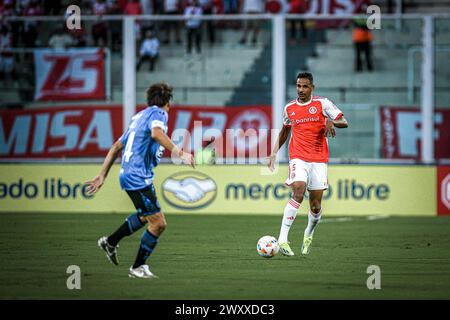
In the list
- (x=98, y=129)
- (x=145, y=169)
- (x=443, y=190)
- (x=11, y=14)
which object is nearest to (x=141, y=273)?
(x=145, y=169)

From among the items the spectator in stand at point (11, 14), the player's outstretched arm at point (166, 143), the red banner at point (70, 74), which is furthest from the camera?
the red banner at point (70, 74)

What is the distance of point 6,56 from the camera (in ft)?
78.4

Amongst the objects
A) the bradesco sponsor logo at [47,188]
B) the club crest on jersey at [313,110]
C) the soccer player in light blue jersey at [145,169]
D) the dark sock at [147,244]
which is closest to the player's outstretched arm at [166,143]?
the soccer player in light blue jersey at [145,169]

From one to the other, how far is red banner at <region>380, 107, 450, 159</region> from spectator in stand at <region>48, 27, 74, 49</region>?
7.14 m

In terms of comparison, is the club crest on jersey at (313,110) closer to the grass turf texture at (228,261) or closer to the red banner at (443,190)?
the grass turf texture at (228,261)

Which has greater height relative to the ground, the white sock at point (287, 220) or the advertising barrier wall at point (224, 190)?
the white sock at point (287, 220)

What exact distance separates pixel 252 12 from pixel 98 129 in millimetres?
5153

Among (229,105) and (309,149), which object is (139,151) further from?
(229,105)

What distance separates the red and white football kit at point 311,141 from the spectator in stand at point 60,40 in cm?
1042

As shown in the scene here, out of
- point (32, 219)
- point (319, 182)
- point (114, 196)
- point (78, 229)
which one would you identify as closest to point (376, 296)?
point (319, 182)

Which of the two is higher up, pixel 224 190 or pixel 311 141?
pixel 311 141

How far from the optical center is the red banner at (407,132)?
77.1ft

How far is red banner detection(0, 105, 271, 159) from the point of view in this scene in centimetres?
2348
